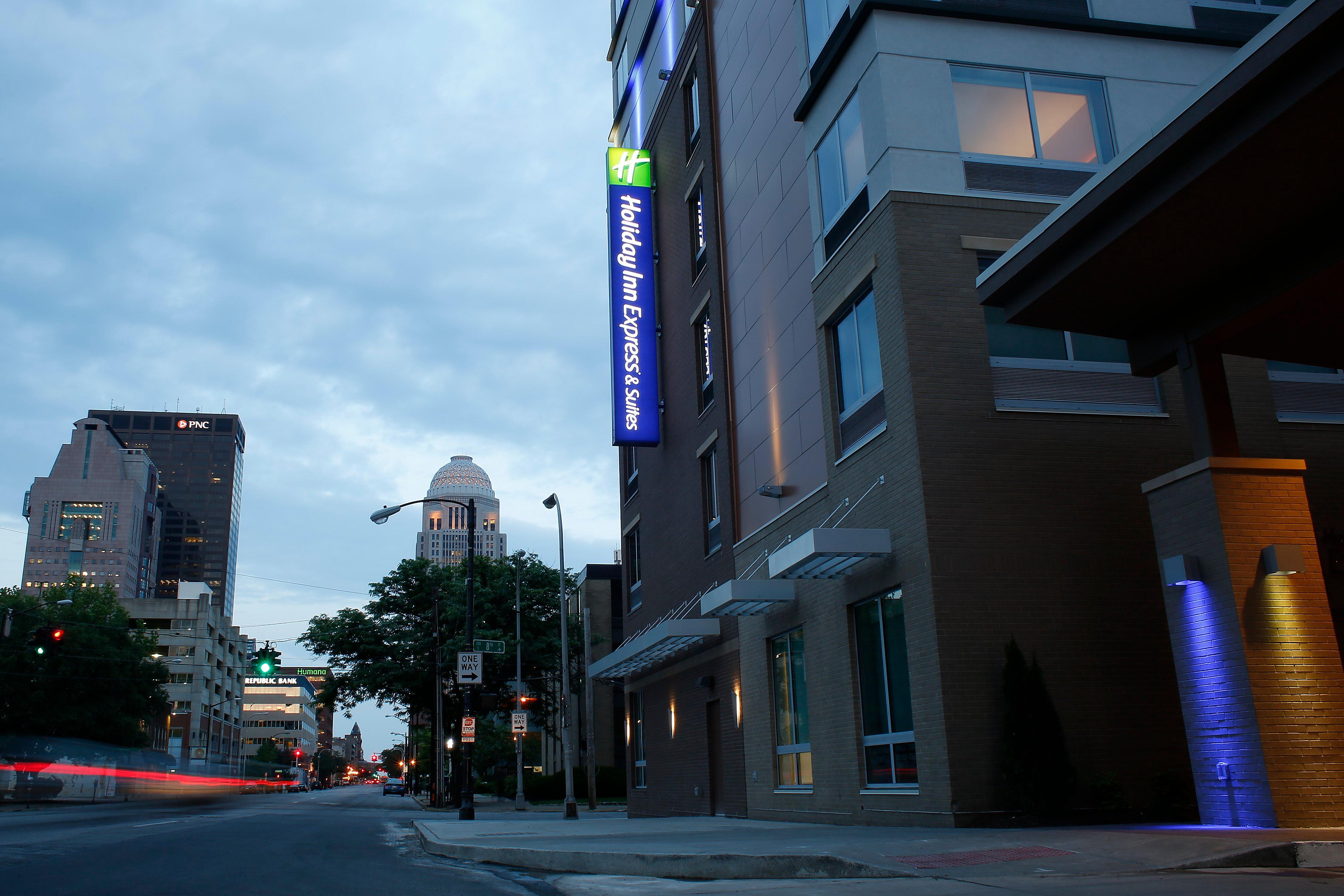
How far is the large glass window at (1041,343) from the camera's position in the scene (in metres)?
16.2

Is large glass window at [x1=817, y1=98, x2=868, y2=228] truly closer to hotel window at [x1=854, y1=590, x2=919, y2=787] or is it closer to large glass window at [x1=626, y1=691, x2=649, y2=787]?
hotel window at [x1=854, y1=590, x2=919, y2=787]

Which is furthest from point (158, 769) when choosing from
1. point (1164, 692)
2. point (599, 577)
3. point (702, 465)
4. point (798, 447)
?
point (1164, 692)

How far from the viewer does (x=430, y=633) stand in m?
53.6

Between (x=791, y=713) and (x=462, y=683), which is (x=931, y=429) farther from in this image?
(x=462, y=683)

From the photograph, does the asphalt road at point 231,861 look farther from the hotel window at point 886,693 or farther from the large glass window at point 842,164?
the large glass window at point 842,164

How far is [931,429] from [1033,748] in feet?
15.1

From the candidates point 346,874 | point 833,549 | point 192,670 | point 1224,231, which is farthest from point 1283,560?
point 192,670

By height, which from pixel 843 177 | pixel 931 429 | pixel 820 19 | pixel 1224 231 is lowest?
pixel 931 429

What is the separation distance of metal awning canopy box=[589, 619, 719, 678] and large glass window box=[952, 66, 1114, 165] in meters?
12.3

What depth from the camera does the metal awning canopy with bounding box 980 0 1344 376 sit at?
31.4 feet

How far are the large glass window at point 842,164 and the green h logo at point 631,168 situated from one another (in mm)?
13857

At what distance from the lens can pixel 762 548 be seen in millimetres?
21938

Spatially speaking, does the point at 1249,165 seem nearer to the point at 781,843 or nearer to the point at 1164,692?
the point at 1164,692

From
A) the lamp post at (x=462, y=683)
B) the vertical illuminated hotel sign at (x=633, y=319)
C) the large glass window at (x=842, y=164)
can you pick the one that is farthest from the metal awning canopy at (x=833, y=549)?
the vertical illuminated hotel sign at (x=633, y=319)
